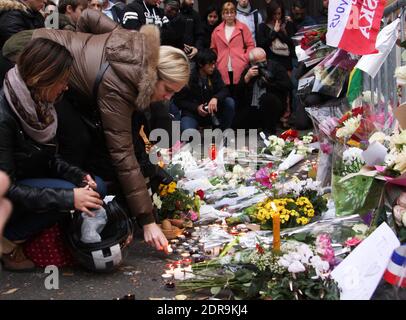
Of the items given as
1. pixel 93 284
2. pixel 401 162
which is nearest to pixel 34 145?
pixel 93 284

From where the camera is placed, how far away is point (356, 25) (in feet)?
15.3

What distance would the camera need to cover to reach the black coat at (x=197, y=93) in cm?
805

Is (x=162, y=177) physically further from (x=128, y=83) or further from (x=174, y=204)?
(x=128, y=83)

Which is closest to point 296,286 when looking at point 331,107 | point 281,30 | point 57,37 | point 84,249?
point 84,249

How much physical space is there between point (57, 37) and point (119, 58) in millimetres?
478

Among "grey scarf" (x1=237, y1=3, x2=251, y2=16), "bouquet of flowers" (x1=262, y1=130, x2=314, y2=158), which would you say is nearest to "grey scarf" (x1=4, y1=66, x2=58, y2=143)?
"bouquet of flowers" (x1=262, y1=130, x2=314, y2=158)

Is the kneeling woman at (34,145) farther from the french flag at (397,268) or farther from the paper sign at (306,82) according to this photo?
the paper sign at (306,82)

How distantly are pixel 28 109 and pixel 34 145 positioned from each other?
0.25 metres

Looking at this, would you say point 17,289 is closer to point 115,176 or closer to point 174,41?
point 115,176

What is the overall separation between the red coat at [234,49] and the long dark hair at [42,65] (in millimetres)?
5372

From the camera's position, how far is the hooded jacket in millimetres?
3789

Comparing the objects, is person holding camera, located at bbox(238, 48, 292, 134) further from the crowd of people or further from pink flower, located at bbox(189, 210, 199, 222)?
pink flower, located at bbox(189, 210, 199, 222)

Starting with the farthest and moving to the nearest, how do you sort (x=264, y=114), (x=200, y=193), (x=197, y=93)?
(x=264, y=114), (x=197, y=93), (x=200, y=193)

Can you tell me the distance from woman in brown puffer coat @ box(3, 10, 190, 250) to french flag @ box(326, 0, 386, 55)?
4.49 ft
